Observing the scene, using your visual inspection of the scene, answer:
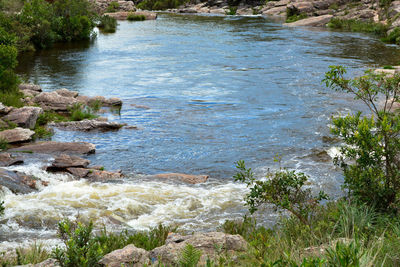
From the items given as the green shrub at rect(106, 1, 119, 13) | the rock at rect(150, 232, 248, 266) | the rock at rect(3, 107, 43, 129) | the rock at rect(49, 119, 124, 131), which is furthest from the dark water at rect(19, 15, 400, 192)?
the green shrub at rect(106, 1, 119, 13)

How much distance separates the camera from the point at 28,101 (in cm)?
1741

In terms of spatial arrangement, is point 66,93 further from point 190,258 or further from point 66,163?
point 190,258

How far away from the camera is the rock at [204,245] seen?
5.25m

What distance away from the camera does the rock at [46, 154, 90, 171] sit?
38.0 feet

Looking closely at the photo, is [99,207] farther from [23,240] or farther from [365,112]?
[365,112]

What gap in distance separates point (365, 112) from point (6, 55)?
13.6 m

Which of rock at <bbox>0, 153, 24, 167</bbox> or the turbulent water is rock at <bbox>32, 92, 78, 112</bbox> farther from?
rock at <bbox>0, 153, 24, 167</bbox>

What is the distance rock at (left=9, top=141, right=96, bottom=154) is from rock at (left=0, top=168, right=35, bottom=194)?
7.39ft

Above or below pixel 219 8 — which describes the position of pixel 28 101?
below

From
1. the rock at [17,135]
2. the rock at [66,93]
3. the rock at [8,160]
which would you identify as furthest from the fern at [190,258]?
the rock at [66,93]

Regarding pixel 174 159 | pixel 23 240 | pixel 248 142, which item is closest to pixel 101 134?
pixel 174 159

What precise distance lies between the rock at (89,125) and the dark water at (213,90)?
19.8 inches

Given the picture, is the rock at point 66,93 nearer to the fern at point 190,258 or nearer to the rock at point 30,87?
the rock at point 30,87

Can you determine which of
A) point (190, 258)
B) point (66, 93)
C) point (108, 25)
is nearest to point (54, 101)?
point (66, 93)
